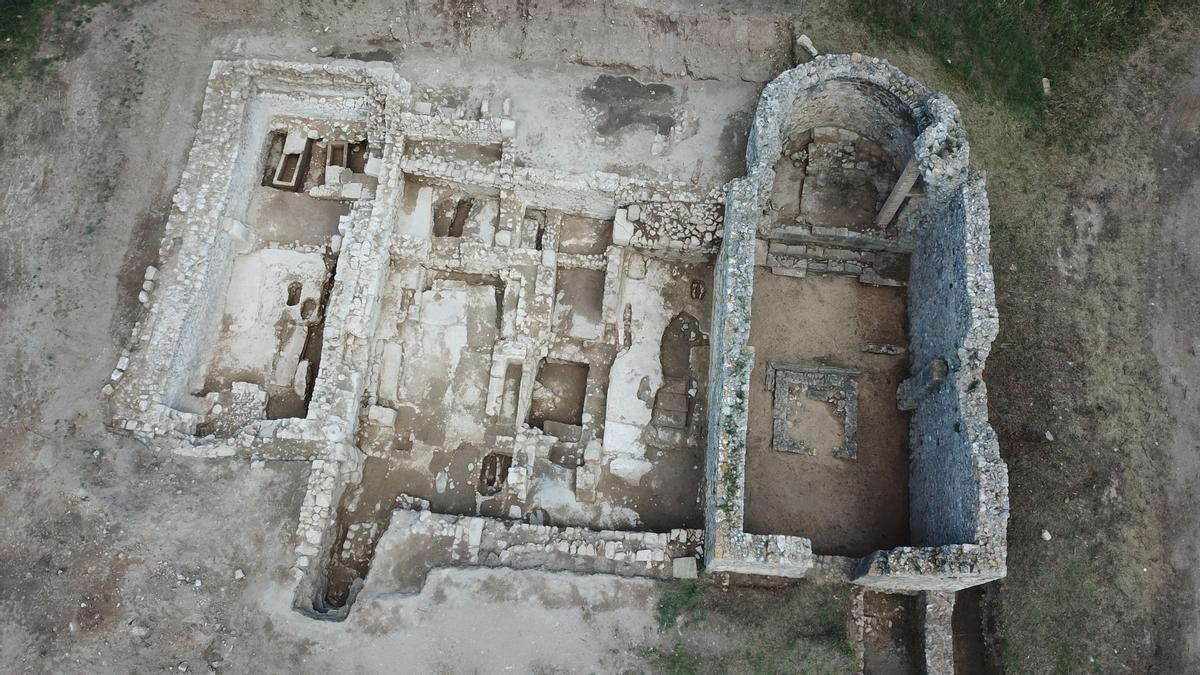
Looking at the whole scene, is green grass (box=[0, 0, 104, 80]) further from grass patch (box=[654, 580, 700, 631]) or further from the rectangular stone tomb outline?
the rectangular stone tomb outline

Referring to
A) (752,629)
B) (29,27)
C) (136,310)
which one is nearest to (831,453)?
(752,629)

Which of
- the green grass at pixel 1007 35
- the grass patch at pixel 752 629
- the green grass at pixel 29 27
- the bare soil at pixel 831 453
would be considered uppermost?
the green grass at pixel 1007 35

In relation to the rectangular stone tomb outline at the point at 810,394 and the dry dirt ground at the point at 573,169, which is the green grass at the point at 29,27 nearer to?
the dry dirt ground at the point at 573,169

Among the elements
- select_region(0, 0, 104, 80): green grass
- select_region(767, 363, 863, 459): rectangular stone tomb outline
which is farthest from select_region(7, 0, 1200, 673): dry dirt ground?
select_region(767, 363, 863, 459): rectangular stone tomb outline

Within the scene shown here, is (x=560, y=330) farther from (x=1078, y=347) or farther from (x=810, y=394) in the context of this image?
(x=1078, y=347)

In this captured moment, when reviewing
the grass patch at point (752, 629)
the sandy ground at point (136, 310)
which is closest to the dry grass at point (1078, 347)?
the grass patch at point (752, 629)
